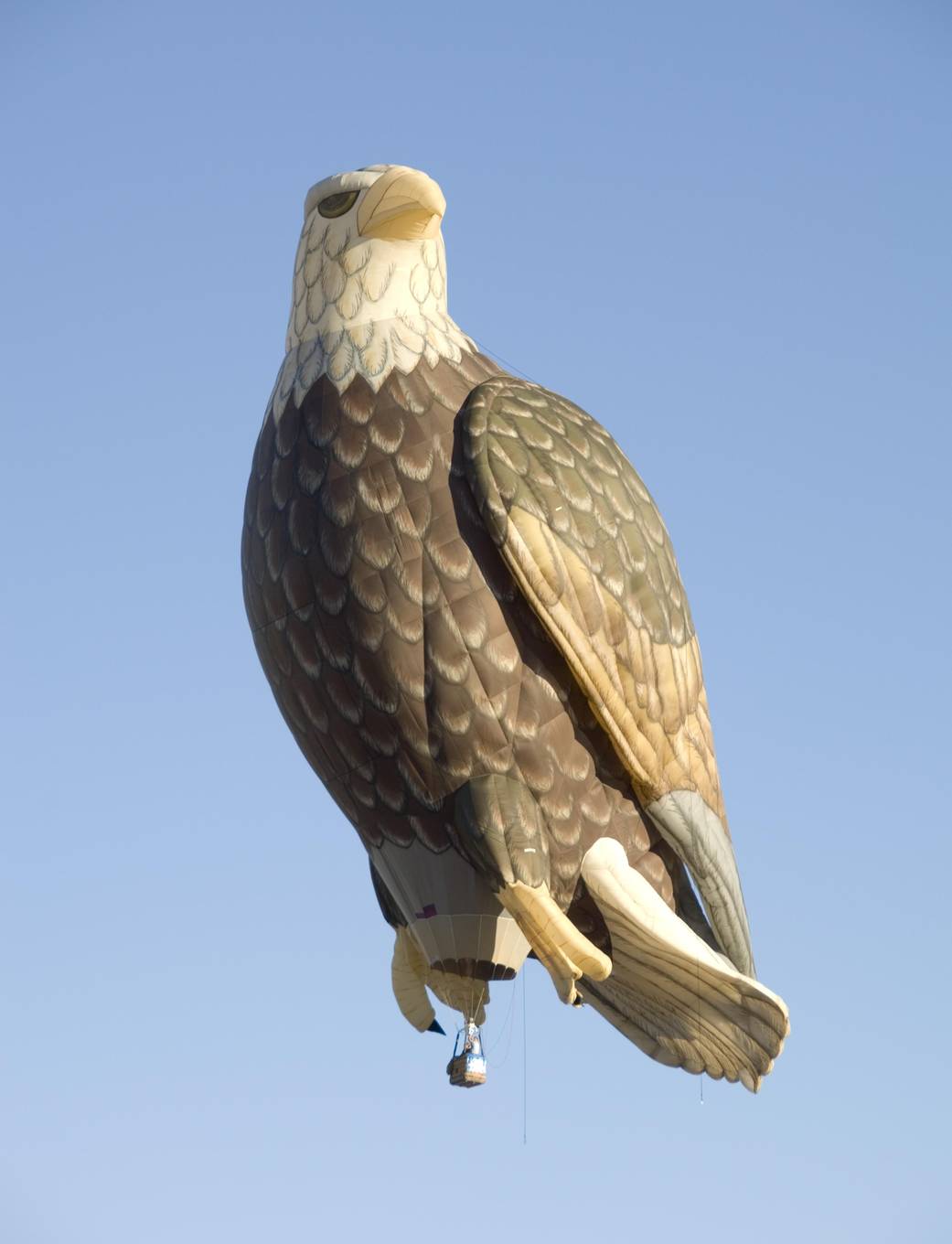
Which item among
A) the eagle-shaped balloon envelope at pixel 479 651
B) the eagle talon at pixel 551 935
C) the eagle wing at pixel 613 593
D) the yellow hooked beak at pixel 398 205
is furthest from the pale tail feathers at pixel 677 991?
the yellow hooked beak at pixel 398 205

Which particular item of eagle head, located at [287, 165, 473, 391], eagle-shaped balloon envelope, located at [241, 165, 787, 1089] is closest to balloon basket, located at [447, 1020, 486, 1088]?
eagle-shaped balloon envelope, located at [241, 165, 787, 1089]

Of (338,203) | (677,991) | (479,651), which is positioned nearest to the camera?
(479,651)

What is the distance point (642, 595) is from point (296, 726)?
2.50m

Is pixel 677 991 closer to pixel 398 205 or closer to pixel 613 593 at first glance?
pixel 613 593

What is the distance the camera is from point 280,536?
16.9 m

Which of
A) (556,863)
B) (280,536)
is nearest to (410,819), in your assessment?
(556,863)

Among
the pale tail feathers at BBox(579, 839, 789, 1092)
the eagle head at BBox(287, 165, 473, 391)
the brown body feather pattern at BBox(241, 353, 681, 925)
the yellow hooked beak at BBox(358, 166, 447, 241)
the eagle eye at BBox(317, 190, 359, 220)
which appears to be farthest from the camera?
the eagle eye at BBox(317, 190, 359, 220)

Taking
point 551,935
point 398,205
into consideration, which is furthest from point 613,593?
point 398,205

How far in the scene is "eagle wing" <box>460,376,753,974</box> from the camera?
53.8 feet

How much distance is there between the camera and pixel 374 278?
687 inches

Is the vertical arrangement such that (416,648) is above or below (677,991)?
above

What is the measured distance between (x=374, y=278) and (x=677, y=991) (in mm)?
5260

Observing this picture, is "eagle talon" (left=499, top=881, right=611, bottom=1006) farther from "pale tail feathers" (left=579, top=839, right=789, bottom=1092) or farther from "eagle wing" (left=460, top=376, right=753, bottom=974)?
"eagle wing" (left=460, top=376, right=753, bottom=974)

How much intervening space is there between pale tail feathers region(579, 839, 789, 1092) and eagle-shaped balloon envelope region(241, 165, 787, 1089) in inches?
0.8
